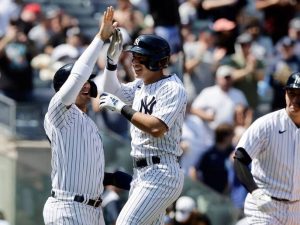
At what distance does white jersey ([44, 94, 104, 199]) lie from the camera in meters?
8.45

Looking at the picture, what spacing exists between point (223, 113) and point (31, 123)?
275cm

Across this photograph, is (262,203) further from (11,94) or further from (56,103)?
(11,94)

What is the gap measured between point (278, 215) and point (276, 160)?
0.42 meters

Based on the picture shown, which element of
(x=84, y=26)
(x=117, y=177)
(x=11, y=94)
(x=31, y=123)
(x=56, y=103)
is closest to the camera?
(x=56, y=103)

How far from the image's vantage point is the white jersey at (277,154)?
9.18 m

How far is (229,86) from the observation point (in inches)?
572

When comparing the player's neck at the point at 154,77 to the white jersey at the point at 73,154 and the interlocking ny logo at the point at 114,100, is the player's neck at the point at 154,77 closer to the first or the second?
the interlocking ny logo at the point at 114,100

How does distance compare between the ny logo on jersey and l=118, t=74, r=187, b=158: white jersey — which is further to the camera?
the ny logo on jersey

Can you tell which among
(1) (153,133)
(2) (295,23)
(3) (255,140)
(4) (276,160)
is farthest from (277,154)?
(2) (295,23)

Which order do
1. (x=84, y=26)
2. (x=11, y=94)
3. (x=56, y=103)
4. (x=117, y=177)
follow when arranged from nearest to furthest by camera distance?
(x=56, y=103) < (x=117, y=177) < (x=11, y=94) < (x=84, y=26)

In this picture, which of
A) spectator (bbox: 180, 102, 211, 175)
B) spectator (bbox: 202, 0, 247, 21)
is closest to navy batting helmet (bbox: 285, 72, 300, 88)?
spectator (bbox: 180, 102, 211, 175)

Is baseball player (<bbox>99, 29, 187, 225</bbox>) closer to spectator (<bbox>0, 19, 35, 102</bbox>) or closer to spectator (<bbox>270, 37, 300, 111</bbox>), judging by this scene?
spectator (<bbox>0, 19, 35, 102</bbox>)

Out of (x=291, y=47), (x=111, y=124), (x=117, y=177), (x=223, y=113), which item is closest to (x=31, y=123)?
(x=111, y=124)

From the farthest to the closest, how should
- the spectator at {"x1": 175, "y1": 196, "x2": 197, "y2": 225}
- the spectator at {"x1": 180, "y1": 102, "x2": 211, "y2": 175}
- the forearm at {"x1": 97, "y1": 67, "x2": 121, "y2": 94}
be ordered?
1. the spectator at {"x1": 180, "y1": 102, "x2": 211, "y2": 175}
2. the spectator at {"x1": 175, "y1": 196, "x2": 197, "y2": 225}
3. the forearm at {"x1": 97, "y1": 67, "x2": 121, "y2": 94}
